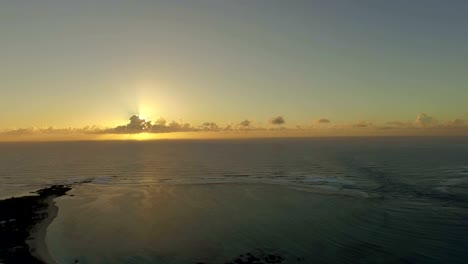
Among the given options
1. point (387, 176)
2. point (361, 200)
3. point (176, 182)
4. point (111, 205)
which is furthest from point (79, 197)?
point (387, 176)

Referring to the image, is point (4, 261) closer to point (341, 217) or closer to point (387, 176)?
point (341, 217)

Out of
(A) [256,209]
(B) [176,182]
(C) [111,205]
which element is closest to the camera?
(A) [256,209]

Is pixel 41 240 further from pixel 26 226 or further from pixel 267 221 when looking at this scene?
pixel 267 221

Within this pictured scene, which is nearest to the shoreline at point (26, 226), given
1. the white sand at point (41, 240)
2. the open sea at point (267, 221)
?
the white sand at point (41, 240)

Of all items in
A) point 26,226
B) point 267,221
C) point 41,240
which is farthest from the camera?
point 267,221

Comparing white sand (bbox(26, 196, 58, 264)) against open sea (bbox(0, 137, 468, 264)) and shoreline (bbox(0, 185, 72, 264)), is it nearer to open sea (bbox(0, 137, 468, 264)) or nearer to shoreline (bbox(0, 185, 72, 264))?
shoreline (bbox(0, 185, 72, 264))

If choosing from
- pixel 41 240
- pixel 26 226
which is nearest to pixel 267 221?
pixel 41 240

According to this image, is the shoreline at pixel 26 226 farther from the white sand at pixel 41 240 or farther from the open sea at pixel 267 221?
the open sea at pixel 267 221

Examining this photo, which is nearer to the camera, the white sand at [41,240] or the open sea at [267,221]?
the open sea at [267,221]
